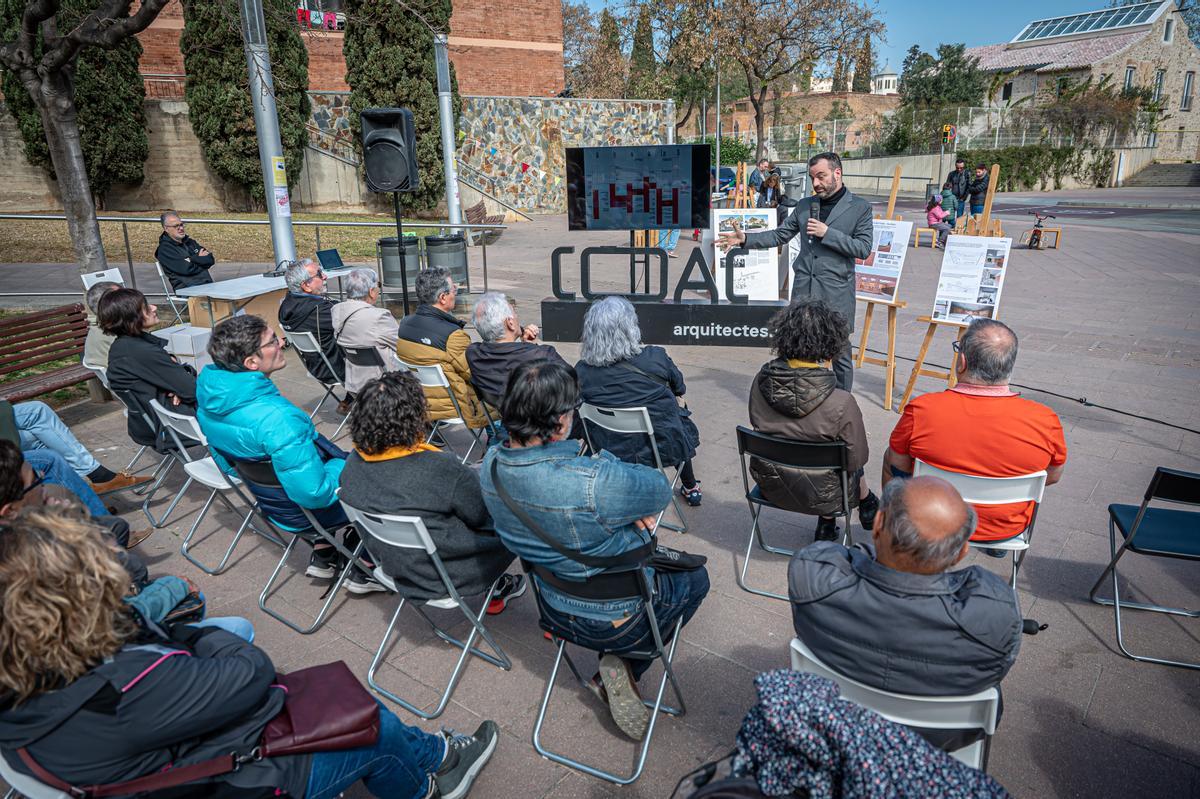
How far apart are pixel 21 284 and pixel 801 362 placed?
38.8 feet

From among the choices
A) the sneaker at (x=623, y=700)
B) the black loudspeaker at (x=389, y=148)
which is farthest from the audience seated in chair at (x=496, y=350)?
the black loudspeaker at (x=389, y=148)

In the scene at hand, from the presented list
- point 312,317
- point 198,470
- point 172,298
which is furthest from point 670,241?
point 198,470

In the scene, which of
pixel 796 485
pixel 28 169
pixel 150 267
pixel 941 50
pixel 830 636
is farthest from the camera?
pixel 941 50

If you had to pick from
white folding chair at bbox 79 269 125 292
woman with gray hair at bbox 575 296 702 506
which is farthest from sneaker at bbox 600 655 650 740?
white folding chair at bbox 79 269 125 292

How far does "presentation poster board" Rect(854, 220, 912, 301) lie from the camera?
20.5 ft

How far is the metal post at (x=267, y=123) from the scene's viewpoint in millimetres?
7375

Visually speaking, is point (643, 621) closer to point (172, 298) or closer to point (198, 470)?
point (198, 470)

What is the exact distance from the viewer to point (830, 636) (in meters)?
2.02

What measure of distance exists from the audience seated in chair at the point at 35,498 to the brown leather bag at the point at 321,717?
64 cm

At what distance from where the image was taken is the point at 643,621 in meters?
2.54

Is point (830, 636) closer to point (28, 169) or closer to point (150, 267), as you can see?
point (150, 267)

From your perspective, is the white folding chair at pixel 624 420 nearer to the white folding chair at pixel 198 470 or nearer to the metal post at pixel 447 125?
the white folding chair at pixel 198 470

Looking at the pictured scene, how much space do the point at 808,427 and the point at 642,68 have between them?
3998 centimetres

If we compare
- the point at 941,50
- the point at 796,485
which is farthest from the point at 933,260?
the point at 941,50
